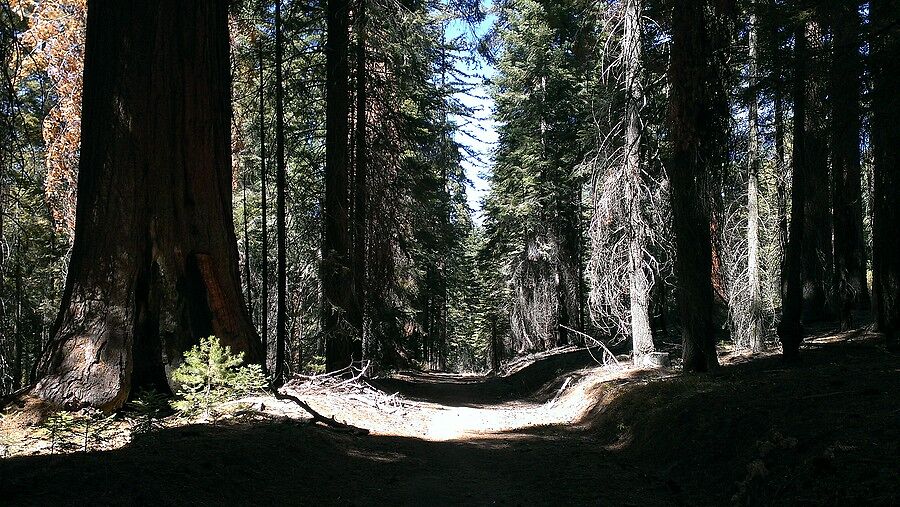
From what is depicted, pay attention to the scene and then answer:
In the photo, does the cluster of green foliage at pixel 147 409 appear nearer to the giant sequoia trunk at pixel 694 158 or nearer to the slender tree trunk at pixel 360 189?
the slender tree trunk at pixel 360 189

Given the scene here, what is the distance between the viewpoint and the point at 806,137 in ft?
31.6

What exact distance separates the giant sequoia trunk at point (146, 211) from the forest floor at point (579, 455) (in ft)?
4.50

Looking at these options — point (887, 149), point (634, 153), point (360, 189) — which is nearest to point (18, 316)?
point (360, 189)

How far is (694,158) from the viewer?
938 centimetres

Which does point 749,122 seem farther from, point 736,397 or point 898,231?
point 736,397

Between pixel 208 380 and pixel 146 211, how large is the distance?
222 cm

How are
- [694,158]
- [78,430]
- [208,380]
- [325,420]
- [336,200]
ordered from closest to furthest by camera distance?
[78,430] → [208,380] → [325,420] → [694,158] → [336,200]

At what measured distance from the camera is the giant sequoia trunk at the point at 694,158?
8828 millimetres

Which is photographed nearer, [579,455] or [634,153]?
[579,455]

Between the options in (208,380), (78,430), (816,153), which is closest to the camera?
(78,430)

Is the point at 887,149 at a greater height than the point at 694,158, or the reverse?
the point at 694,158

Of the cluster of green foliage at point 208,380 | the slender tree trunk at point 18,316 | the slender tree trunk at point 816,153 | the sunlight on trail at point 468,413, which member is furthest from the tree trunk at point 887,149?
the slender tree trunk at point 18,316

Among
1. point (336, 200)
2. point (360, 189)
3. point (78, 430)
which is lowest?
point (78, 430)

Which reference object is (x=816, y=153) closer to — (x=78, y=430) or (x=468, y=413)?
(x=468, y=413)
